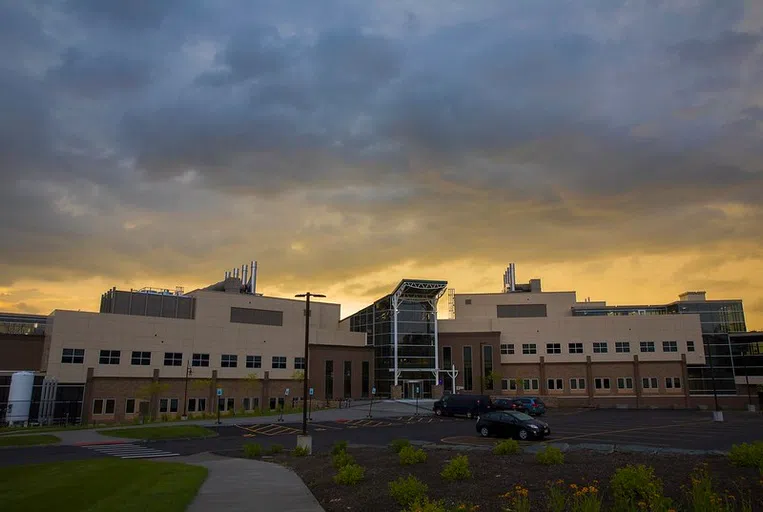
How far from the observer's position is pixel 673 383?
260 feet

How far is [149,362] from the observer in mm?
62500

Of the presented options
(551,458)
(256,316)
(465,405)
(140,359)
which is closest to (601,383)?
(465,405)

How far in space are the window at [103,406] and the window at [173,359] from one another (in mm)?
6939

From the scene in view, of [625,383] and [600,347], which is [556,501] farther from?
[600,347]

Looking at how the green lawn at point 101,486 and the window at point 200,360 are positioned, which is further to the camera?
the window at point 200,360

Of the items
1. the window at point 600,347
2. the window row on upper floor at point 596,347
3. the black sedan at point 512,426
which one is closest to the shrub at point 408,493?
the black sedan at point 512,426

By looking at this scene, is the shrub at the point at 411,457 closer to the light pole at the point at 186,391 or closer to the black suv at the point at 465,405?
the black suv at the point at 465,405

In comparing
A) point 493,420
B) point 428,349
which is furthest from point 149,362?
point 493,420

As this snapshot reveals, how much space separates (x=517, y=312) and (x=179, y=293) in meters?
51.5

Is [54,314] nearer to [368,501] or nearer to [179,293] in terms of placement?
[179,293]

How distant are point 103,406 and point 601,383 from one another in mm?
64688

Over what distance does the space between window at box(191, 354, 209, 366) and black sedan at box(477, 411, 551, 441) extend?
4263 centimetres

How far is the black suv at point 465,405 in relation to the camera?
173 feet

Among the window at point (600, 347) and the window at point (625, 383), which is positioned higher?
the window at point (600, 347)
